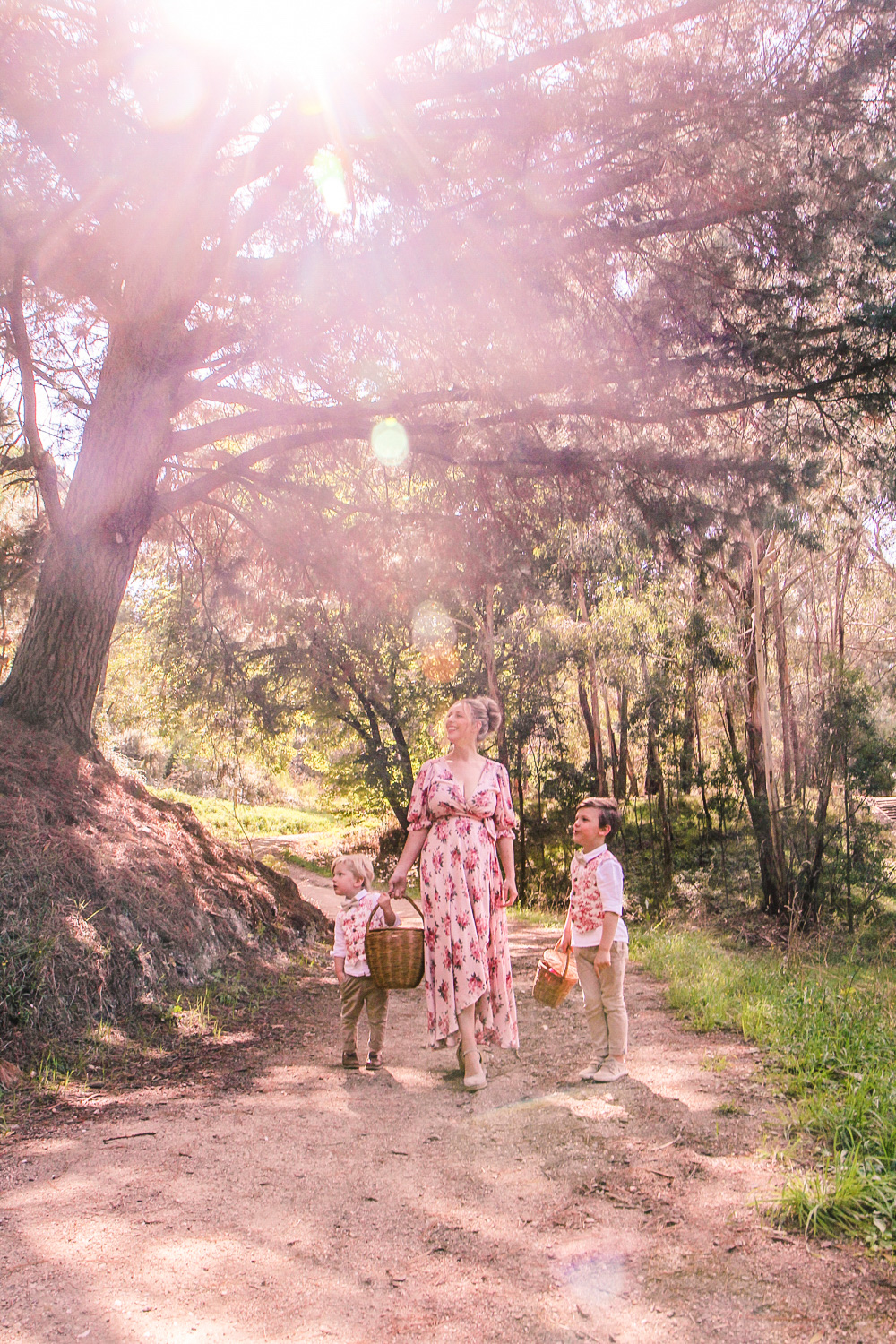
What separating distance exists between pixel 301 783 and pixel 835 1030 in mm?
41605

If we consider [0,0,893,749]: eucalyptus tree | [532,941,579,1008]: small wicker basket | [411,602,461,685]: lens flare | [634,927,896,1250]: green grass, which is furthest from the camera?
[411,602,461,685]: lens flare

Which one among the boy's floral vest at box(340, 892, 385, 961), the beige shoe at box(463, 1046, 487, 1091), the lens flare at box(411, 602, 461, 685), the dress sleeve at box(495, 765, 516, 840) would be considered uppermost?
the lens flare at box(411, 602, 461, 685)

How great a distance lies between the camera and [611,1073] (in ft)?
14.2

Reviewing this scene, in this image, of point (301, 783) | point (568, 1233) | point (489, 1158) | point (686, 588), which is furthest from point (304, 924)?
point (301, 783)

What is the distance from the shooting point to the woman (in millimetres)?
4348

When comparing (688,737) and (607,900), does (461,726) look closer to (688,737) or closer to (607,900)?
(607,900)

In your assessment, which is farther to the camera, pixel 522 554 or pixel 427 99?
pixel 522 554

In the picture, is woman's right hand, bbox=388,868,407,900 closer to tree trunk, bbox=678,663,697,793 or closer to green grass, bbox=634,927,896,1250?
green grass, bbox=634,927,896,1250

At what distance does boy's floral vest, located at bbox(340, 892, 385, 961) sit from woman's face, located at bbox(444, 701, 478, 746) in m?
1.08

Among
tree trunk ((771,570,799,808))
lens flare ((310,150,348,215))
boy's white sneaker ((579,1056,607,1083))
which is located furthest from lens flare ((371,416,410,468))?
tree trunk ((771,570,799,808))

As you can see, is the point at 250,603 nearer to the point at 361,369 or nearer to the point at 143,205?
the point at 361,369

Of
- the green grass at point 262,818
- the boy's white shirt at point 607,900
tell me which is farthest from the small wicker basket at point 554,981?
the green grass at point 262,818

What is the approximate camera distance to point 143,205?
6.09 metres

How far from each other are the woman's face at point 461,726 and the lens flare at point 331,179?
4044mm
